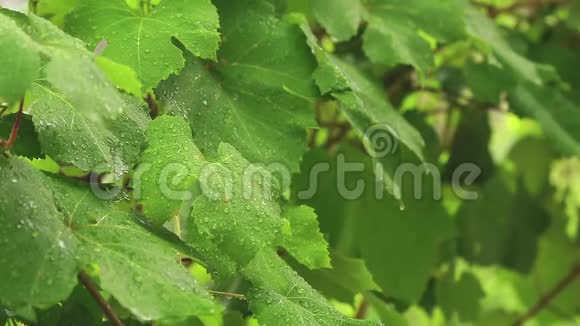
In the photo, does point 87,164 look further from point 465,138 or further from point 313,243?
point 465,138

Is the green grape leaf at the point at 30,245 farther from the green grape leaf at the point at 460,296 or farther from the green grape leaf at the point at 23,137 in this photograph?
the green grape leaf at the point at 460,296

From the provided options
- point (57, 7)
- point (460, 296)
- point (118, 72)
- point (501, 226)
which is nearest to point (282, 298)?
point (118, 72)

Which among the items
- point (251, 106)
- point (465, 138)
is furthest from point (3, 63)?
point (465, 138)

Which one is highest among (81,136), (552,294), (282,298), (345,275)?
(81,136)

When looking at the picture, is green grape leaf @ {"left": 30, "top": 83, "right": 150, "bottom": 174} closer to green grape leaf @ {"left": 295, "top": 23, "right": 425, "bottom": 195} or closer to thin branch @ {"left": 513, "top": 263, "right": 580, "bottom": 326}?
green grape leaf @ {"left": 295, "top": 23, "right": 425, "bottom": 195}

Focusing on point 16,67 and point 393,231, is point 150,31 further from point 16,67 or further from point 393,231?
point 393,231
